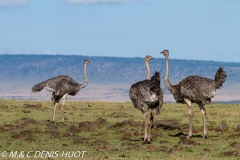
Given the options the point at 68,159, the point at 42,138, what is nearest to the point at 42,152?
the point at 68,159

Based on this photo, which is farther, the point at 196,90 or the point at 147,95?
the point at 196,90

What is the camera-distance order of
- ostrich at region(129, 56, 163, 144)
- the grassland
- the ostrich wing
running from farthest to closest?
the ostrich wing
ostrich at region(129, 56, 163, 144)
the grassland

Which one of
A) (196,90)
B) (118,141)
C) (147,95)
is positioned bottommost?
(118,141)

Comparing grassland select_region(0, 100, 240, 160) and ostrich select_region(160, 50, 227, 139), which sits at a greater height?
ostrich select_region(160, 50, 227, 139)

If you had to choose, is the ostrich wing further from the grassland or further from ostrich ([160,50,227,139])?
the grassland

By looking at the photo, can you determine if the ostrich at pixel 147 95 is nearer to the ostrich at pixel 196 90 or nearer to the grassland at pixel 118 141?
the grassland at pixel 118 141

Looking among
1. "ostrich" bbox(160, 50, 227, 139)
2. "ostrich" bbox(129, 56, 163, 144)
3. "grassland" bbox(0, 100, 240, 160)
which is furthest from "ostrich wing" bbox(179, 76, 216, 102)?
"ostrich" bbox(129, 56, 163, 144)

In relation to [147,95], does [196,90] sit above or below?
above

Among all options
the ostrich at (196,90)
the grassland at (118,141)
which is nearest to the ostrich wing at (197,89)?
the ostrich at (196,90)

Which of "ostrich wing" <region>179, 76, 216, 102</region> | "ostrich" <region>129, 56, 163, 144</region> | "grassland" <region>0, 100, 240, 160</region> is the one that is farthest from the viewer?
"ostrich wing" <region>179, 76, 216, 102</region>

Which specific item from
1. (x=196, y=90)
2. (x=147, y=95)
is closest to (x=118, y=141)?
(x=147, y=95)

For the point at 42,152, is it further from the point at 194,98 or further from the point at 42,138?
the point at 194,98

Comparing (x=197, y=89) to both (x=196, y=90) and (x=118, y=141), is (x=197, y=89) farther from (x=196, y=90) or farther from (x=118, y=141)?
(x=118, y=141)

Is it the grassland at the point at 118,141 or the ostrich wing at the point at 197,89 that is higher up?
the ostrich wing at the point at 197,89
